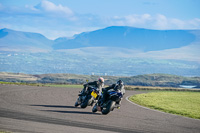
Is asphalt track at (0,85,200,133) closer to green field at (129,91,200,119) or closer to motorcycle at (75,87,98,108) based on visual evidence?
motorcycle at (75,87,98,108)

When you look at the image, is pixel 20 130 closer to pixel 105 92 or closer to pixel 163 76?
pixel 105 92

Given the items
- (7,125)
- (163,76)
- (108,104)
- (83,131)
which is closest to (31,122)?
(7,125)

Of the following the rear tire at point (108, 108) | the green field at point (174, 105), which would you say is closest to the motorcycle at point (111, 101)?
the rear tire at point (108, 108)

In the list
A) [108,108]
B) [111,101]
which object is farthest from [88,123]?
[111,101]

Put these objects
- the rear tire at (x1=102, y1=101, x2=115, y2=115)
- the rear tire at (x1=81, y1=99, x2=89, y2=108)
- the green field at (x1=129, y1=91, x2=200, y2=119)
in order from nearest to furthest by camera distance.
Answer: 1. the rear tire at (x1=102, y1=101, x2=115, y2=115)
2. the rear tire at (x1=81, y1=99, x2=89, y2=108)
3. the green field at (x1=129, y1=91, x2=200, y2=119)

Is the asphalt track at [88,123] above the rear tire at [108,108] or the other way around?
the other way around

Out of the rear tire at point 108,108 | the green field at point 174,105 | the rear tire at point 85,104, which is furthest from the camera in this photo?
the green field at point 174,105

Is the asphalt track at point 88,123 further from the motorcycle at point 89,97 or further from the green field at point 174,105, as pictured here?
the green field at point 174,105

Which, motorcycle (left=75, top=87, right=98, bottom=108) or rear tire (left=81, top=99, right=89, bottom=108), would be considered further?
rear tire (left=81, top=99, right=89, bottom=108)

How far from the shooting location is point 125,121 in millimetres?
16109

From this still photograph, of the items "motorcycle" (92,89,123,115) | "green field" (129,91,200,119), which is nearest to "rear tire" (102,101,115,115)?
"motorcycle" (92,89,123,115)

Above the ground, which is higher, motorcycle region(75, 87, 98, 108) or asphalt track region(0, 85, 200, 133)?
motorcycle region(75, 87, 98, 108)

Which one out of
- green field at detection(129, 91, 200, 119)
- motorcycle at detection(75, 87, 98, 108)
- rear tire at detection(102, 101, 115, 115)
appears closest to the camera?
rear tire at detection(102, 101, 115, 115)

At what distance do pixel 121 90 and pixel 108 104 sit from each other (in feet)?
3.25
